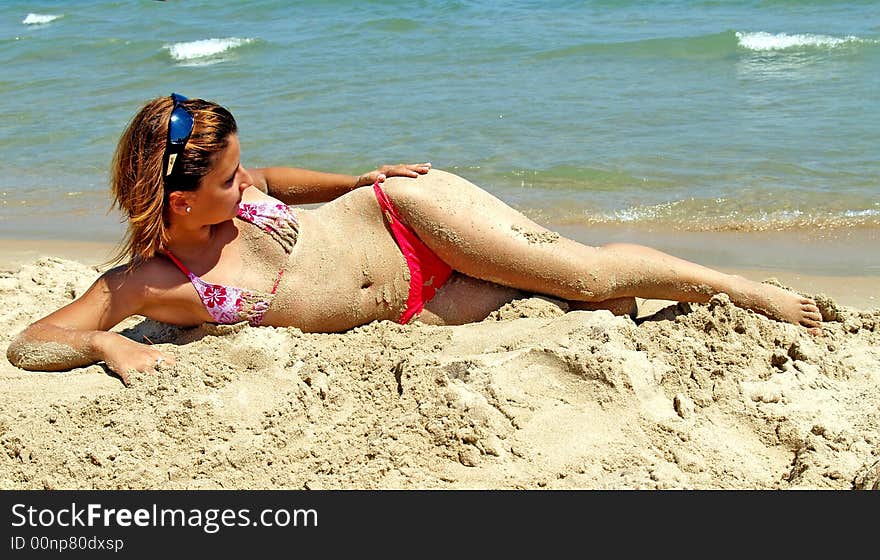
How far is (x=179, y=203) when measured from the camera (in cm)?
309

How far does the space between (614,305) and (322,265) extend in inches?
42.9

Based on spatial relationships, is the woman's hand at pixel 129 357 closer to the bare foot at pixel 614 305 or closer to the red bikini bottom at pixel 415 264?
the red bikini bottom at pixel 415 264

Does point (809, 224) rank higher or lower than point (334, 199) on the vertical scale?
lower

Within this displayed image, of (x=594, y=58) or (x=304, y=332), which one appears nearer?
(x=304, y=332)

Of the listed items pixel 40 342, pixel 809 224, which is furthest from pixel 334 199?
pixel 809 224

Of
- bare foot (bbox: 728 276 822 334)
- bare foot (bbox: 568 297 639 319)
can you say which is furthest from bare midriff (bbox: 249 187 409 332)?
bare foot (bbox: 728 276 822 334)

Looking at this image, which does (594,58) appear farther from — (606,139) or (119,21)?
(119,21)

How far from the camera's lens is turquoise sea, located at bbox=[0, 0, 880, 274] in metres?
6.18

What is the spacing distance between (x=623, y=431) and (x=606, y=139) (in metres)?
4.80

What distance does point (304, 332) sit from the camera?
345 centimetres

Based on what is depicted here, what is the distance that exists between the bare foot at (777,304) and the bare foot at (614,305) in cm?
36

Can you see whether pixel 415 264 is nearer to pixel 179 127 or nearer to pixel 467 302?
pixel 467 302

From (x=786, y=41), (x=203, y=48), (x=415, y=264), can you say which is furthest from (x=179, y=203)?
(x=203, y=48)

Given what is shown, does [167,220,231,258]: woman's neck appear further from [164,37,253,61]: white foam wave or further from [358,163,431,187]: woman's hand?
[164,37,253,61]: white foam wave
